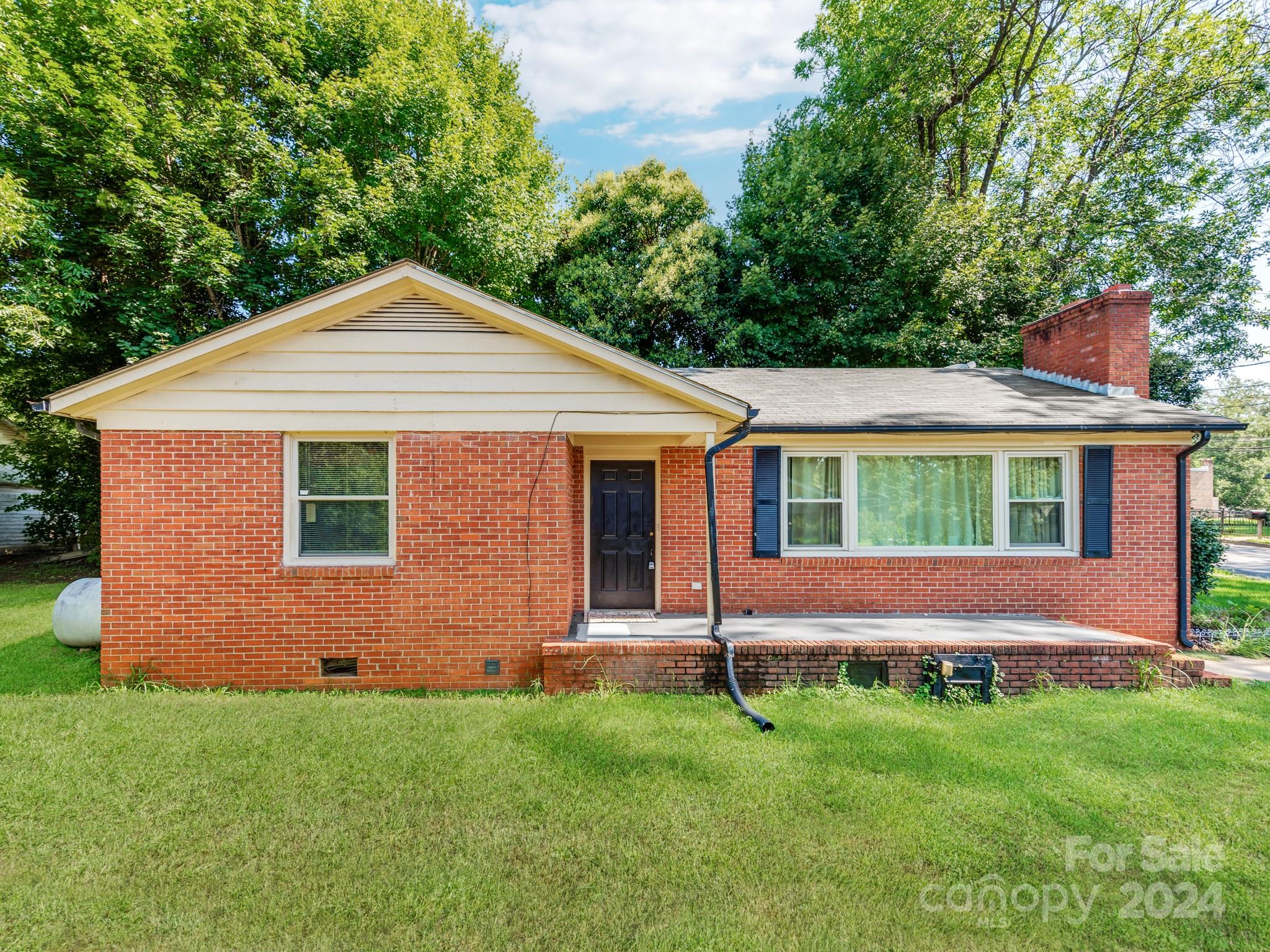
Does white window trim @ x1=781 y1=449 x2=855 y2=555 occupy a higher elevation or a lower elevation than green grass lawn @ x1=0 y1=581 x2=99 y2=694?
higher

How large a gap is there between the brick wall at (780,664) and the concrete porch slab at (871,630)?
136mm

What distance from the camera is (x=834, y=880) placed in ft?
9.84

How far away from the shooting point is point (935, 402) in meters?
8.02

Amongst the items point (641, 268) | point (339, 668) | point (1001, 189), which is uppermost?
point (1001, 189)

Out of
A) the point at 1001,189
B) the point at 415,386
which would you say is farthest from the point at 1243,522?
the point at 415,386

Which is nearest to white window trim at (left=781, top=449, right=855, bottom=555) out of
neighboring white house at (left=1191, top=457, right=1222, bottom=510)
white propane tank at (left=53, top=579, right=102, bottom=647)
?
white propane tank at (left=53, top=579, right=102, bottom=647)

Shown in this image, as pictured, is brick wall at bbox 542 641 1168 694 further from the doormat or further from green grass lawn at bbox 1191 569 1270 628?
green grass lawn at bbox 1191 569 1270 628

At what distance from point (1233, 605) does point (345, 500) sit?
47.8ft

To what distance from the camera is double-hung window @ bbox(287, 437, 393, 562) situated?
6023mm

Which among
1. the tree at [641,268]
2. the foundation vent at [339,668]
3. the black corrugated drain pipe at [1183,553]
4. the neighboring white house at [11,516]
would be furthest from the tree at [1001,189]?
the neighboring white house at [11,516]

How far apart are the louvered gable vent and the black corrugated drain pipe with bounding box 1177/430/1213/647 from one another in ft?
29.0

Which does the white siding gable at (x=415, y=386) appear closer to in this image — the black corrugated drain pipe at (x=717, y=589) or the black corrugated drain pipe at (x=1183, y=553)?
the black corrugated drain pipe at (x=717, y=589)

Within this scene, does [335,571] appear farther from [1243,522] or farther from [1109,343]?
[1243,522]

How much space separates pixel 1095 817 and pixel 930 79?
827 inches
